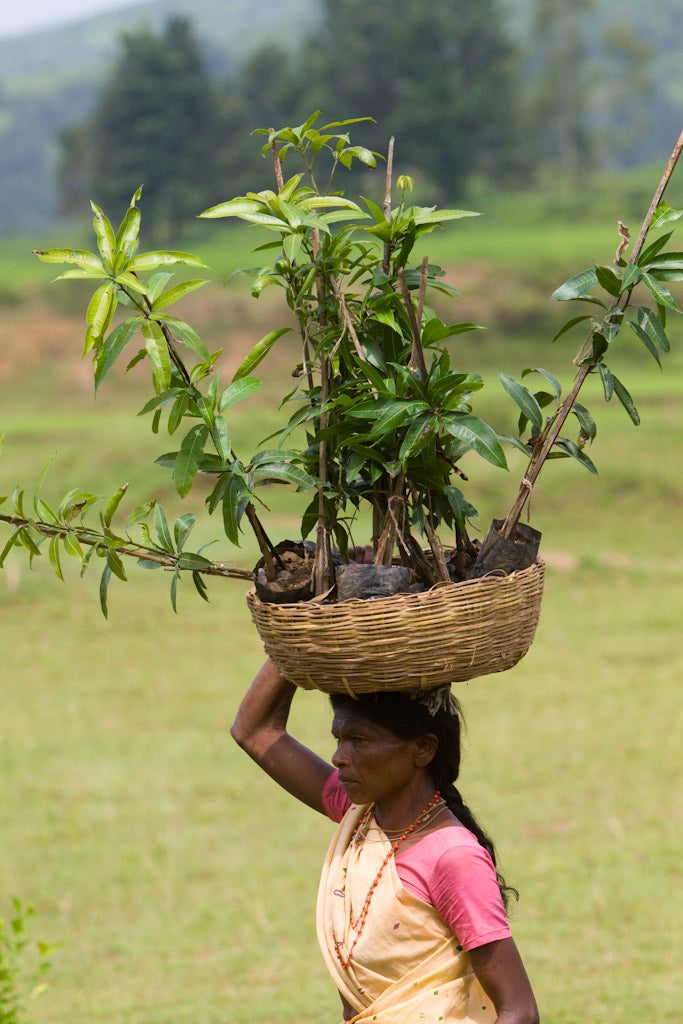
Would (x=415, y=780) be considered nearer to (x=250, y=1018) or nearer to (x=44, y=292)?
(x=250, y=1018)

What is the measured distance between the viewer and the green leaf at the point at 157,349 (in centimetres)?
204

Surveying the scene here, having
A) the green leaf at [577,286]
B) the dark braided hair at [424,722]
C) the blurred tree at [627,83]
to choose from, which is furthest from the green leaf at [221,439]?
the blurred tree at [627,83]

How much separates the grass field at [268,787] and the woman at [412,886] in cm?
281

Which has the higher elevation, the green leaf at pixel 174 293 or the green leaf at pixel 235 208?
the green leaf at pixel 235 208

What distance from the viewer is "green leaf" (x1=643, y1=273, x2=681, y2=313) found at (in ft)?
7.00

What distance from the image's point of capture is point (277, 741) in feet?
8.70

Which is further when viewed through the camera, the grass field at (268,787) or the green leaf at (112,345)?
the grass field at (268,787)

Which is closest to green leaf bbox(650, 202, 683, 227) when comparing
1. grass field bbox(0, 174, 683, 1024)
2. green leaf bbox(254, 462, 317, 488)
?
green leaf bbox(254, 462, 317, 488)

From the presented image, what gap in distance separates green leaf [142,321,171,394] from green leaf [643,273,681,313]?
736 millimetres

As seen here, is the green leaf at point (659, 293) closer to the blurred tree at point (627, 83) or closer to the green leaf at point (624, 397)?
the green leaf at point (624, 397)

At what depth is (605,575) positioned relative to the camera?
1421 centimetres

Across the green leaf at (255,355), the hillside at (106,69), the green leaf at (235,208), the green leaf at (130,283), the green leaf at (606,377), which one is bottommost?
the green leaf at (606,377)

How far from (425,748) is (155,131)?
45.0m

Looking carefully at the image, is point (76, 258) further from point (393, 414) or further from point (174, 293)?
point (393, 414)
